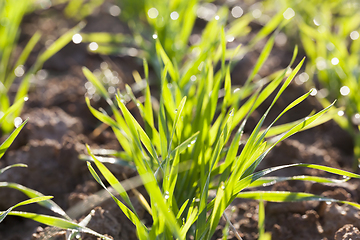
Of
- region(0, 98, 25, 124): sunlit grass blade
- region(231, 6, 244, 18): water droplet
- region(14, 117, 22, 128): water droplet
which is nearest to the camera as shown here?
region(0, 98, 25, 124): sunlit grass blade

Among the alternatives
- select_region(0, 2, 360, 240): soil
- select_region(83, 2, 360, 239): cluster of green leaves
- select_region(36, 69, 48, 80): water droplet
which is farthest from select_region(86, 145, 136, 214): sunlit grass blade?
select_region(36, 69, 48, 80): water droplet

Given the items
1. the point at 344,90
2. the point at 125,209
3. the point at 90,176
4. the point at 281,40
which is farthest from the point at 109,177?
the point at 281,40

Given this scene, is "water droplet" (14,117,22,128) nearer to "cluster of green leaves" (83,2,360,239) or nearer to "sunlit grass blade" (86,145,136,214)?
"cluster of green leaves" (83,2,360,239)

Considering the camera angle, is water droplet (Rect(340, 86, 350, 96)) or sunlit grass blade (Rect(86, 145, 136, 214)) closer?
sunlit grass blade (Rect(86, 145, 136, 214))

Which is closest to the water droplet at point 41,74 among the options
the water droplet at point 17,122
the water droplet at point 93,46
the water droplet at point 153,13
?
the water droplet at point 93,46

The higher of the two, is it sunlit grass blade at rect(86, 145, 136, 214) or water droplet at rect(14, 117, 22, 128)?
sunlit grass blade at rect(86, 145, 136, 214)

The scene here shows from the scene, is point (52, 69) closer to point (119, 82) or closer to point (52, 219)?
point (119, 82)

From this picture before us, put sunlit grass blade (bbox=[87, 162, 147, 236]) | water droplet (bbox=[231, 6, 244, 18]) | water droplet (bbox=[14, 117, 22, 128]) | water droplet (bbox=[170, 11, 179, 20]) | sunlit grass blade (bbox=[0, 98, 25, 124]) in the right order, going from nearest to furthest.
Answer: sunlit grass blade (bbox=[87, 162, 147, 236]) < sunlit grass blade (bbox=[0, 98, 25, 124]) < water droplet (bbox=[14, 117, 22, 128]) < water droplet (bbox=[170, 11, 179, 20]) < water droplet (bbox=[231, 6, 244, 18])

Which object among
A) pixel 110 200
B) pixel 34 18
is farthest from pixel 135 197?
pixel 34 18
